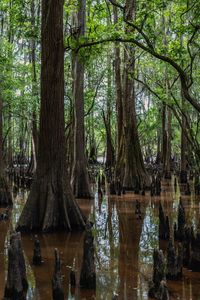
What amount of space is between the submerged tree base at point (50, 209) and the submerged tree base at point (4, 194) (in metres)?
3.26

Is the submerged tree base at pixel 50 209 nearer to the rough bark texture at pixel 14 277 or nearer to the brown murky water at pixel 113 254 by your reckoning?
the brown murky water at pixel 113 254

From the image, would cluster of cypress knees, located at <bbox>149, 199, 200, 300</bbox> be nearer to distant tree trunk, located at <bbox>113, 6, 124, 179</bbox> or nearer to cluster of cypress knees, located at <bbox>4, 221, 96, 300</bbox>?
cluster of cypress knees, located at <bbox>4, 221, 96, 300</bbox>

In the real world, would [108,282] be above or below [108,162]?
below

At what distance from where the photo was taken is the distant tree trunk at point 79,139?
12.5 metres

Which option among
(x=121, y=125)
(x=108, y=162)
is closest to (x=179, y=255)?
(x=121, y=125)

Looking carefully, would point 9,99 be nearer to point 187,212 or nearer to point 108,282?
point 187,212

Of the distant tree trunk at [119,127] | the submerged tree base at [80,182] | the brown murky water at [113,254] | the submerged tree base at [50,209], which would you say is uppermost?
the distant tree trunk at [119,127]

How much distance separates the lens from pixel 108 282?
16.5ft

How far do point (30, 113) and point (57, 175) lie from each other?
12.2 m

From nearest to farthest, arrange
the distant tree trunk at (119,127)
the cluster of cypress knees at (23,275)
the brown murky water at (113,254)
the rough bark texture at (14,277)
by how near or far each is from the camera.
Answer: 1. the cluster of cypress knees at (23,275)
2. the rough bark texture at (14,277)
3. the brown murky water at (113,254)
4. the distant tree trunk at (119,127)

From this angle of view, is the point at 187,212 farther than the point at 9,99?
No

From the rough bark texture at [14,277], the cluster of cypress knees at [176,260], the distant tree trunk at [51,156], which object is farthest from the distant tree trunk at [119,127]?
the rough bark texture at [14,277]

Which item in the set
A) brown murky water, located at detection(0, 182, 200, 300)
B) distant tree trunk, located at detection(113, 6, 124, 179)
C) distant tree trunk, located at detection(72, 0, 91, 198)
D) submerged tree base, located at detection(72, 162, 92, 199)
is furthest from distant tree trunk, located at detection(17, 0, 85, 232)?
distant tree trunk, located at detection(113, 6, 124, 179)

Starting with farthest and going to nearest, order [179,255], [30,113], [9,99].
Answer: [30,113] < [9,99] < [179,255]
